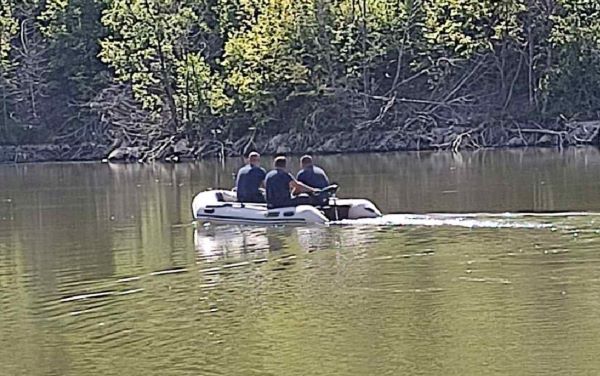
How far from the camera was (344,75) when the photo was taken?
58.1m

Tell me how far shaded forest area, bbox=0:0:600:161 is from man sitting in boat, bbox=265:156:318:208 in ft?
105

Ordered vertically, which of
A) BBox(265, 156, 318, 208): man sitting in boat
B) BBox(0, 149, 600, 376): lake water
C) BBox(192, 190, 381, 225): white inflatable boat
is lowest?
BBox(0, 149, 600, 376): lake water

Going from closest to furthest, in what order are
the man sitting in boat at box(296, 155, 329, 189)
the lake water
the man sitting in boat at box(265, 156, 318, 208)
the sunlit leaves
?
the lake water → the man sitting in boat at box(265, 156, 318, 208) → the man sitting in boat at box(296, 155, 329, 189) → the sunlit leaves

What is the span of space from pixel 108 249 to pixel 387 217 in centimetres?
491

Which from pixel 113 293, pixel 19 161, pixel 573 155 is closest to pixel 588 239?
pixel 113 293

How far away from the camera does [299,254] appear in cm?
1884

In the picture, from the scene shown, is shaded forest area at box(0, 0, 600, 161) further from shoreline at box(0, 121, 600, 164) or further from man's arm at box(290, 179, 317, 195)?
man's arm at box(290, 179, 317, 195)

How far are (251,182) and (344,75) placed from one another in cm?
3367

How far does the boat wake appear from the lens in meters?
20.5

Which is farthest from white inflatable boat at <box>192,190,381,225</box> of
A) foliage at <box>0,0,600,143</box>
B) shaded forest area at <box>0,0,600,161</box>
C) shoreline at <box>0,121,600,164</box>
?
foliage at <box>0,0,600,143</box>

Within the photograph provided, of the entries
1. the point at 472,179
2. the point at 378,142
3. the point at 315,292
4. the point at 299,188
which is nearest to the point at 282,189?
the point at 299,188

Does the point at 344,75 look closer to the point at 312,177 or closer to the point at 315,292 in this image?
the point at 312,177

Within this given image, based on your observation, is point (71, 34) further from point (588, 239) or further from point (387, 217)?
point (588, 239)

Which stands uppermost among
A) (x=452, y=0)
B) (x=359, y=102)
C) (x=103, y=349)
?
(x=452, y=0)
